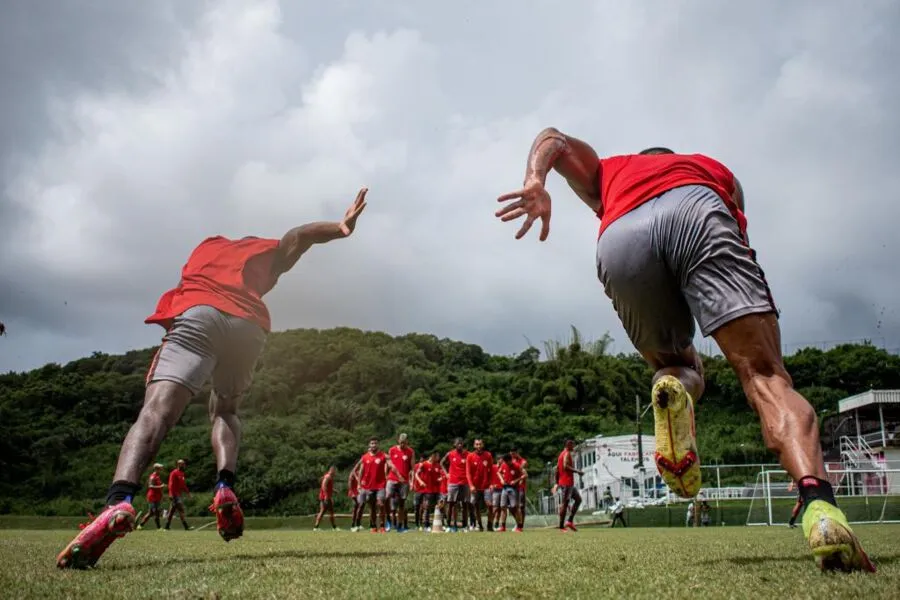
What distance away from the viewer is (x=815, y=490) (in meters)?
2.41

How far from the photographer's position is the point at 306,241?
4695 millimetres

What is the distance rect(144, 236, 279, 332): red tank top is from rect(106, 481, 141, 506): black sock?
99cm

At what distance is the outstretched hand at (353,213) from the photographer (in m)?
4.66

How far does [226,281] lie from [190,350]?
49cm

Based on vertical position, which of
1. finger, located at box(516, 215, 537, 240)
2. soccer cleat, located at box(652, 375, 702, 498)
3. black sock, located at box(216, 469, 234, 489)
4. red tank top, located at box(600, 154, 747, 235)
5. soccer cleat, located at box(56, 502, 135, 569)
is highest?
red tank top, located at box(600, 154, 747, 235)

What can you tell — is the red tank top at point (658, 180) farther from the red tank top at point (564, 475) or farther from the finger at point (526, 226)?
the red tank top at point (564, 475)

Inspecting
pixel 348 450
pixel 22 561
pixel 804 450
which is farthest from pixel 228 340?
pixel 348 450

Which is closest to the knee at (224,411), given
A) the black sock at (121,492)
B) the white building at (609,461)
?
the black sock at (121,492)

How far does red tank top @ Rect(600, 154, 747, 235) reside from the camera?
9.63 ft

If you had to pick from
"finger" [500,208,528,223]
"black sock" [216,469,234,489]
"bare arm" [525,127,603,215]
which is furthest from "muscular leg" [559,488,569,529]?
"finger" [500,208,528,223]

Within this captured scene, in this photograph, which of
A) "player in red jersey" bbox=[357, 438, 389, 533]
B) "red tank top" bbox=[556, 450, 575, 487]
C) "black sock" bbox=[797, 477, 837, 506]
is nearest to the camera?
"black sock" bbox=[797, 477, 837, 506]

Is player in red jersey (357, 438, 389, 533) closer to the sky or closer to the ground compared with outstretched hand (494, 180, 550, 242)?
closer to the ground

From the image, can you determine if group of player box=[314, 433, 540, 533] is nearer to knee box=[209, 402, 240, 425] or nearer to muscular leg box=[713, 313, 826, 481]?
knee box=[209, 402, 240, 425]

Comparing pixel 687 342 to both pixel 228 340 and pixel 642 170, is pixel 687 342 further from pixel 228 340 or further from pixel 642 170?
pixel 228 340
